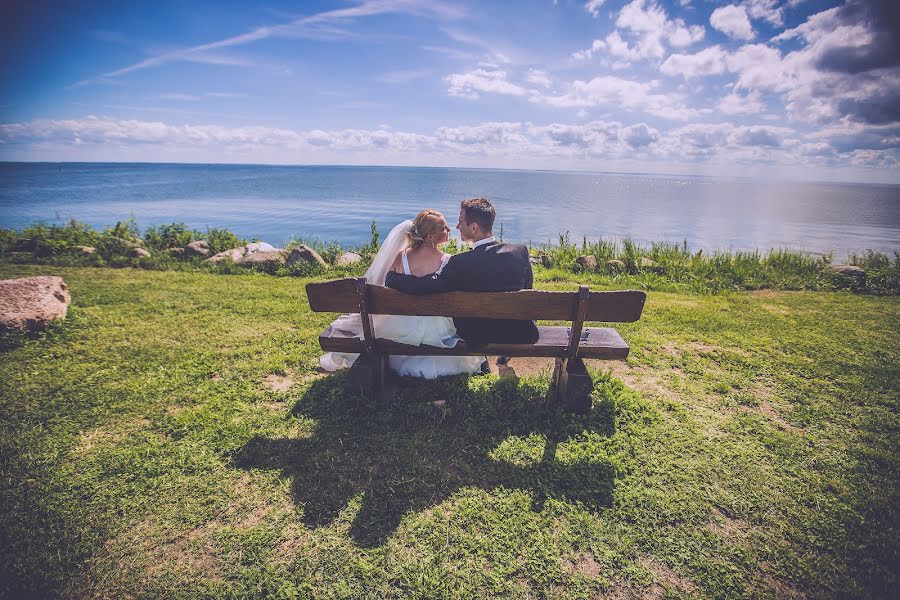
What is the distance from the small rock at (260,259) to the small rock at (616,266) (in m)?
9.15

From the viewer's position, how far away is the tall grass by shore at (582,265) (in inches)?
402

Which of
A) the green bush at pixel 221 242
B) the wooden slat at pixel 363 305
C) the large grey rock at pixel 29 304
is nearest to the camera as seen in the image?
the wooden slat at pixel 363 305

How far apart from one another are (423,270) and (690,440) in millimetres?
3322

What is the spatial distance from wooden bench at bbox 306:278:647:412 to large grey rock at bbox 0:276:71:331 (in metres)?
4.95

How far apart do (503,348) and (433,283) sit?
1039mm

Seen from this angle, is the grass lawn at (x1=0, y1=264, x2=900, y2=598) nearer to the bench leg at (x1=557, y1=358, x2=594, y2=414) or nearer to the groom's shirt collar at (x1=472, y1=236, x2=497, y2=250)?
the bench leg at (x1=557, y1=358, x2=594, y2=414)

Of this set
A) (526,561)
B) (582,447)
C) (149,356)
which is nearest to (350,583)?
(526,561)

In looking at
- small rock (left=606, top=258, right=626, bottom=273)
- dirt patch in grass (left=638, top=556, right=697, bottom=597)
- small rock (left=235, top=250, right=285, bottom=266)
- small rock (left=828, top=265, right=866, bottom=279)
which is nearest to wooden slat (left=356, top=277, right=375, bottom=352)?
dirt patch in grass (left=638, top=556, right=697, bottom=597)

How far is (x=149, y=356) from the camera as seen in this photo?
19.2ft

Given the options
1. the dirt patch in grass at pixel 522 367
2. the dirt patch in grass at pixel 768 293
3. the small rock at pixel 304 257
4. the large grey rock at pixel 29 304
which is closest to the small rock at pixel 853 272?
the dirt patch in grass at pixel 768 293

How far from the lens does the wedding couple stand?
163 inches

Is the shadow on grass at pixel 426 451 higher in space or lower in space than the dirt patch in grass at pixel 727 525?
higher

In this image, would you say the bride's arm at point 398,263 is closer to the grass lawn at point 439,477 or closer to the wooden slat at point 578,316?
the grass lawn at point 439,477

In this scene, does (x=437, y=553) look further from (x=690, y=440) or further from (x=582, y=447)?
(x=690, y=440)
